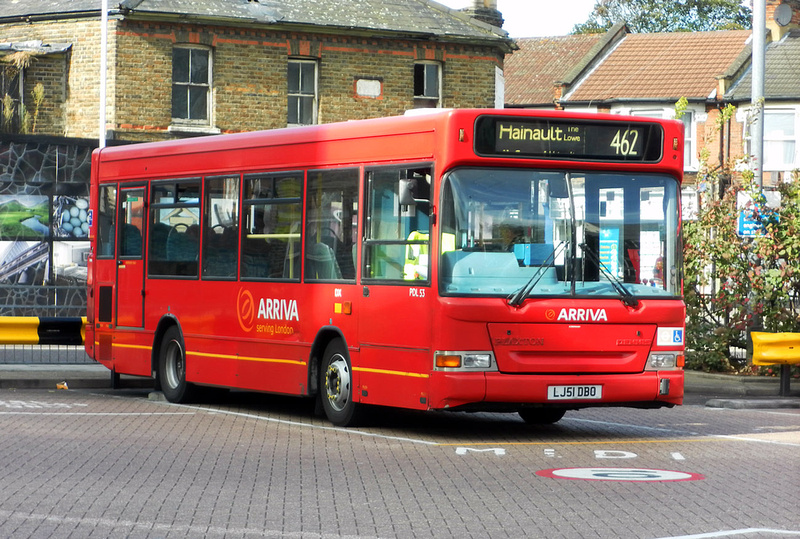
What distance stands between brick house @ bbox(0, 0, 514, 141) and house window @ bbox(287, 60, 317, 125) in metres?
0.03

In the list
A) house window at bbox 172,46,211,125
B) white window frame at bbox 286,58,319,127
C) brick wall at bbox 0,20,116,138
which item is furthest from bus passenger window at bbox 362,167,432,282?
white window frame at bbox 286,58,319,127

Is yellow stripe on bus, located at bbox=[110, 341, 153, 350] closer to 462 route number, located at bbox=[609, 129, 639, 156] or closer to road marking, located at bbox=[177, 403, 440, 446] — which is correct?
road marking, located at bbox=[177, 403, 440, 446]

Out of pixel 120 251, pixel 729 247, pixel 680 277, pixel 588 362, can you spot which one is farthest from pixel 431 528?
pixel 729 247

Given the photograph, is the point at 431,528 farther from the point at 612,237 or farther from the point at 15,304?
the point at 15,304

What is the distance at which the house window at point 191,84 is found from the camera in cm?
3034

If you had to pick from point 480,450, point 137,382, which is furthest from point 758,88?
point 480,450

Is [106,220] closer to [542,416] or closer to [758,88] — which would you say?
[542,416]

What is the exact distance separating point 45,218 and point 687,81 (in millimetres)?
26199

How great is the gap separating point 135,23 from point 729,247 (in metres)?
15.0

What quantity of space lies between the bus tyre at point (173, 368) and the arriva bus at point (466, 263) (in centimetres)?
144

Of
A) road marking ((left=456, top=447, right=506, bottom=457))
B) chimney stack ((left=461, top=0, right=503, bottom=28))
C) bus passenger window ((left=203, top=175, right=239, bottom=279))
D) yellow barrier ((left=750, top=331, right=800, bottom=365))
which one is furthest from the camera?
chimney stack ((left=461, top=0, right=503, bottom=28))

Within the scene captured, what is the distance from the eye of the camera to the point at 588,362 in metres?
12.3

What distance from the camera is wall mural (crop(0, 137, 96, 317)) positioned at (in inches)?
1182

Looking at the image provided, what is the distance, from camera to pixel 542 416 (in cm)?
1416
